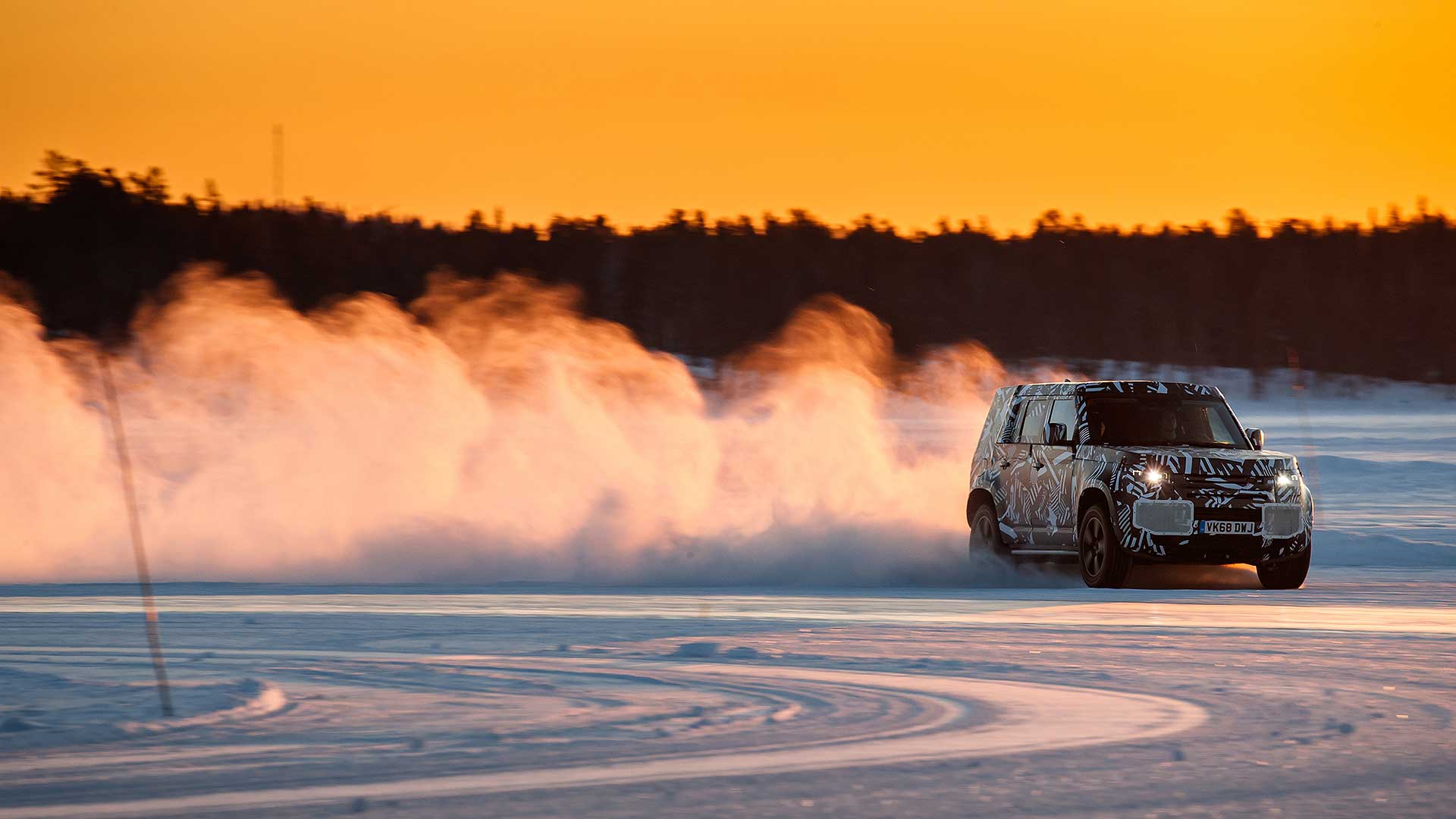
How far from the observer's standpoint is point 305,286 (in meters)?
82.9

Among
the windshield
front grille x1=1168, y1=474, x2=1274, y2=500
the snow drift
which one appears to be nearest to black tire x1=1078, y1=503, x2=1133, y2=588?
front grille x1=1168, y1=474, x2=1274, y2=500

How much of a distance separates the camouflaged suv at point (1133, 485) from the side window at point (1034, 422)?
1 centimetres

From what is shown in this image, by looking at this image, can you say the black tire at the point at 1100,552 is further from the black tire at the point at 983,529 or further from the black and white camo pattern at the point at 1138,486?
the black tire at the point at 983,529

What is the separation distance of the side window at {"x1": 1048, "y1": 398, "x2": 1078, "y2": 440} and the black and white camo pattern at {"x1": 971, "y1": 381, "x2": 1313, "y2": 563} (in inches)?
1.8

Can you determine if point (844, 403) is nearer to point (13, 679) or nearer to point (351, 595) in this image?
point (351, 595)

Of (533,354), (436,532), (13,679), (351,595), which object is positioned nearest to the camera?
(13,679)

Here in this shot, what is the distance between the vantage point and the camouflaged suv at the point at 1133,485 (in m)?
15.8

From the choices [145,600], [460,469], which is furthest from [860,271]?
[145,600]

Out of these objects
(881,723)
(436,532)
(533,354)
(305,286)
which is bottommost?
(881,723)

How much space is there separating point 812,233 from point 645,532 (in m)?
81.1

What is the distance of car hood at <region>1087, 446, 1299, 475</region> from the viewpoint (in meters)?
15.9

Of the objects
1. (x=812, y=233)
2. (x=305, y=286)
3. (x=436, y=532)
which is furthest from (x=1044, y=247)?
(x=436, y=532)

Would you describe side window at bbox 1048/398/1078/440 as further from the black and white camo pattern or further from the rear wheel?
the rear wheel

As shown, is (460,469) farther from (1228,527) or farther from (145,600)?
(1228,527)
